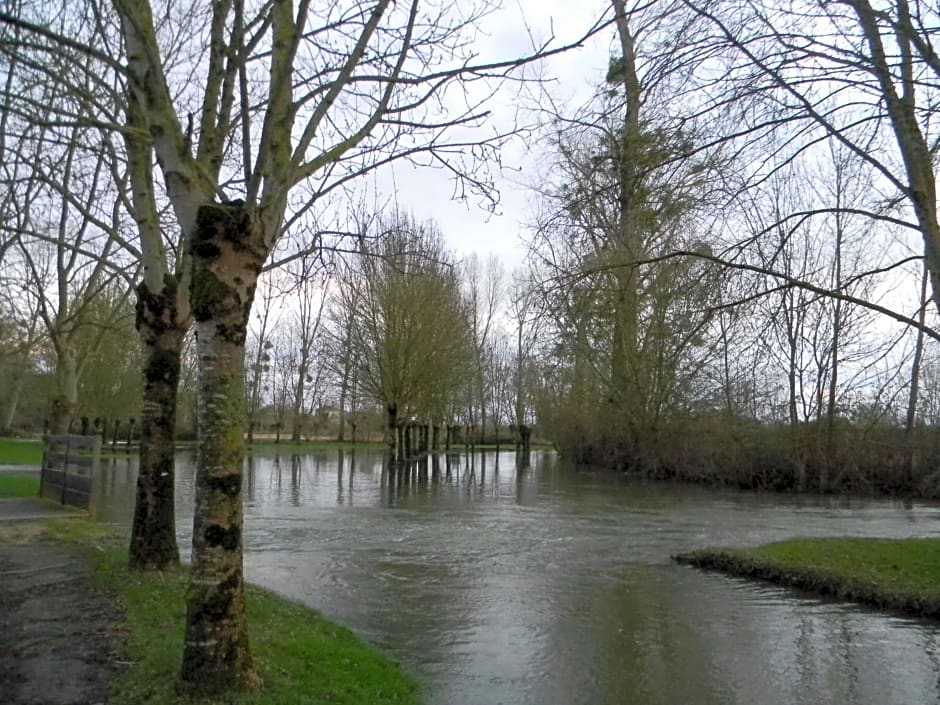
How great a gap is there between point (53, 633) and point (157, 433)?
3.01m

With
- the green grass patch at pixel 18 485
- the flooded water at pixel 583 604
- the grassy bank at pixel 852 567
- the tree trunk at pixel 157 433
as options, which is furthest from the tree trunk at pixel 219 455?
the green grass patch at pixel 18 485

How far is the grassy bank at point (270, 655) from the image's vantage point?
5.54 m

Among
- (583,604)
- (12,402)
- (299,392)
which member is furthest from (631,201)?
(299,392)

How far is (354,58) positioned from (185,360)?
138 feet

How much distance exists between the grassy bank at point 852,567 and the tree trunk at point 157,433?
7350 mm

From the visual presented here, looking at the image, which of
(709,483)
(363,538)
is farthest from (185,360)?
(363,538)

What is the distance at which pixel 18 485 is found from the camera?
772 inches

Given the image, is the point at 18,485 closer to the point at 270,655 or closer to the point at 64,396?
the point at 64,396

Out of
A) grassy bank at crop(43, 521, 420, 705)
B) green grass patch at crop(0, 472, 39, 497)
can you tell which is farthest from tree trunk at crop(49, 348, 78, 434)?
grassy bank at crop(43, 521, 420, 705)

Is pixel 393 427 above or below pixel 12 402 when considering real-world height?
below

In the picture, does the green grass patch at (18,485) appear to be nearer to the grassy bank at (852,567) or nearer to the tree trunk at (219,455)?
the grassy bank at (852,567)

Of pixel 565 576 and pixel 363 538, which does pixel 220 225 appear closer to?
pixel 565 576

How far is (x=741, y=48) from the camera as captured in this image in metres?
8.32

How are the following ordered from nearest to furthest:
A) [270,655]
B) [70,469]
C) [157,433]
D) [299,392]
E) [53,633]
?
[270,655], [53,633], [157,433], [70,469], [299,392]
